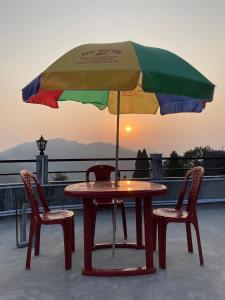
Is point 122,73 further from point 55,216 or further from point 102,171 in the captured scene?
point 102,171

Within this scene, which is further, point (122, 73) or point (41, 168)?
point (41, 168)

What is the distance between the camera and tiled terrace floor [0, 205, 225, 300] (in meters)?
2.85

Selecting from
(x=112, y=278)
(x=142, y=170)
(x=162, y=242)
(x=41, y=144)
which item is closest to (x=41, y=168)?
(x=41, y=144)

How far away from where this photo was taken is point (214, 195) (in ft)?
23.4

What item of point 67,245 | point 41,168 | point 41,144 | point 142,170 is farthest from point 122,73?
point 142,170

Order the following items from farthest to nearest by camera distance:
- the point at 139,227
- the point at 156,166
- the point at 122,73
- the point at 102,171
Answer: the point at 156,166
the point at 102,171
the point at 139,227
the point at 122,73

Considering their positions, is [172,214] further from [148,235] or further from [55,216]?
[55,216]

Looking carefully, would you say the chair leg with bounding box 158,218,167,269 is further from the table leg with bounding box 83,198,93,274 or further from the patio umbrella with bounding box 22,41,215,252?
the patio umbrella with bounding box 22,41,215,252

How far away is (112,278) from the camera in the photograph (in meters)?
3.21

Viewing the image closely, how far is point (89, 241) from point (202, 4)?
19.1 feet

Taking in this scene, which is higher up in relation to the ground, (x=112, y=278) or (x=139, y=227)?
(x=139, y=227)

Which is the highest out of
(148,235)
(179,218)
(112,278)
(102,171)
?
(102,171)

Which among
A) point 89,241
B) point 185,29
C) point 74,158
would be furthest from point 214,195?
point 89,241

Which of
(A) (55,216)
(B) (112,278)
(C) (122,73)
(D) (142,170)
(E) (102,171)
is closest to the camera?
(C) (122,73)
